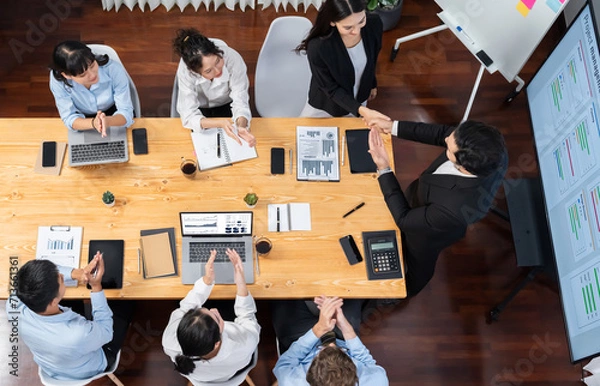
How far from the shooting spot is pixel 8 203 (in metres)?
2.76

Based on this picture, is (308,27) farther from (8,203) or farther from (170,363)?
(170,363)

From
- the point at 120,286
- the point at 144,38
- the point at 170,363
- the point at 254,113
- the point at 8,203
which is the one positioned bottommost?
the point at 170,363

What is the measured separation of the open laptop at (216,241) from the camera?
8.71 ft

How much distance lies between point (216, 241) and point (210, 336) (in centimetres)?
59

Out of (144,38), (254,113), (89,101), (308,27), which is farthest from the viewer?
(144,38)

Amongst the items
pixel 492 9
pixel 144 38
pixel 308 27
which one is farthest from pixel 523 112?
pixel 144 38

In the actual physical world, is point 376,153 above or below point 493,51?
below

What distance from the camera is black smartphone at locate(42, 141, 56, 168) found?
2.83m

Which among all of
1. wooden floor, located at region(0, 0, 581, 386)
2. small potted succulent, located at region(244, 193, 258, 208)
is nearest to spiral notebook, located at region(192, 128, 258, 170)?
small potted succulent, located at region(244, 193, 258, 208)

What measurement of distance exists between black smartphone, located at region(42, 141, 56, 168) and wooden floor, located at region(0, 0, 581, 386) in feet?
1.79

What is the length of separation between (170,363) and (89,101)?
1.75m

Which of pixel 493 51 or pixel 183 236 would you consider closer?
pixel 183 236

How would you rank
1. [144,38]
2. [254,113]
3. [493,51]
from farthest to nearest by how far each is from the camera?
1. [144,38]
2. [254,113]
3. [493,51]

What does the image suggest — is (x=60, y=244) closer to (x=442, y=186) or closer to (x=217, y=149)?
(x=217, y=149)
